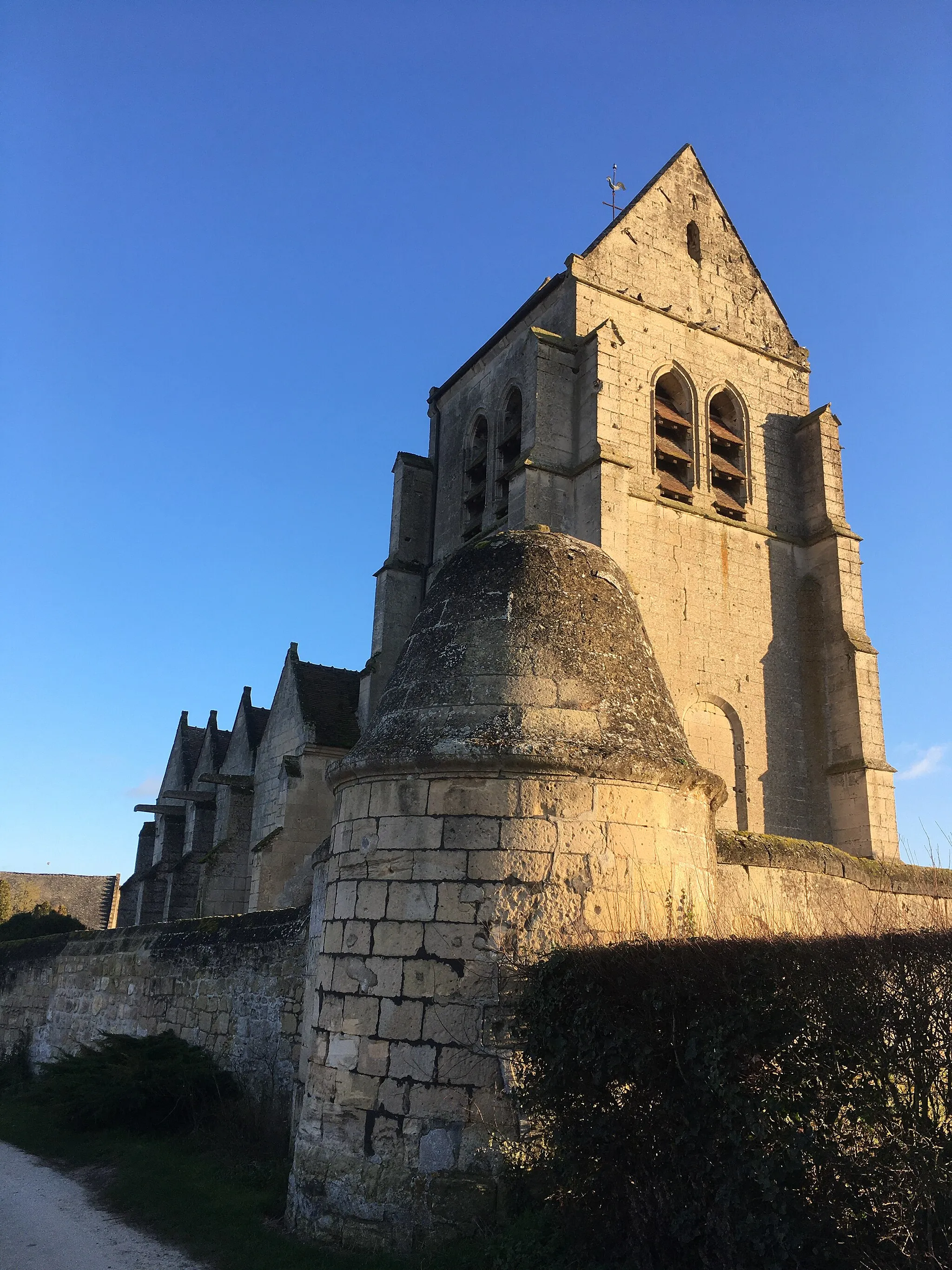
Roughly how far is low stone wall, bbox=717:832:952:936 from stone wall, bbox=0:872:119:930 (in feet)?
122

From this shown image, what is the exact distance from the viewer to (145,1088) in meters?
8.73

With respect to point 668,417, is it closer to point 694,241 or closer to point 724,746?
point 694,241

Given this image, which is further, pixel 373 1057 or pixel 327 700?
pixel 327 700

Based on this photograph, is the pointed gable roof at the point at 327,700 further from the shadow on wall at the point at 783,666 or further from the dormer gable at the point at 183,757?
the dormer gable at the point at 183,757

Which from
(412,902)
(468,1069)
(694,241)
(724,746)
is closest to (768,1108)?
(468,1069)

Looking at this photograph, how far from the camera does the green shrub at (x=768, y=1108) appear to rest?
3.61m

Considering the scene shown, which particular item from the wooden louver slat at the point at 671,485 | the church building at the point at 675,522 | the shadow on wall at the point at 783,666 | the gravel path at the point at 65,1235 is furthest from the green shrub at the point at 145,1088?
the wooden louver slat at the point at 671,485

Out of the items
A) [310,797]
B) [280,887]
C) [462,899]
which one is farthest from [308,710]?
[462,899]

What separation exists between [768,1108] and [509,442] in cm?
1594

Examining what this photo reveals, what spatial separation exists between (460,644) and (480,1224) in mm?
3160

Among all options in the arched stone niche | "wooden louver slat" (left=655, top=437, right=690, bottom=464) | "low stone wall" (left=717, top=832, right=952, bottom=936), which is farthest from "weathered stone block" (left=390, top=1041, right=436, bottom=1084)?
"wooden louver slat" (left=655, top=437, right=690, bottom=464)

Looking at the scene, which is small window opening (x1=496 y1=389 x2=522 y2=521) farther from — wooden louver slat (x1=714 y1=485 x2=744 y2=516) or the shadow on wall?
the shadow on wall

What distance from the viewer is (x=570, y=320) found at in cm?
1728

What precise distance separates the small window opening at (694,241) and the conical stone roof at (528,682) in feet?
48.1
